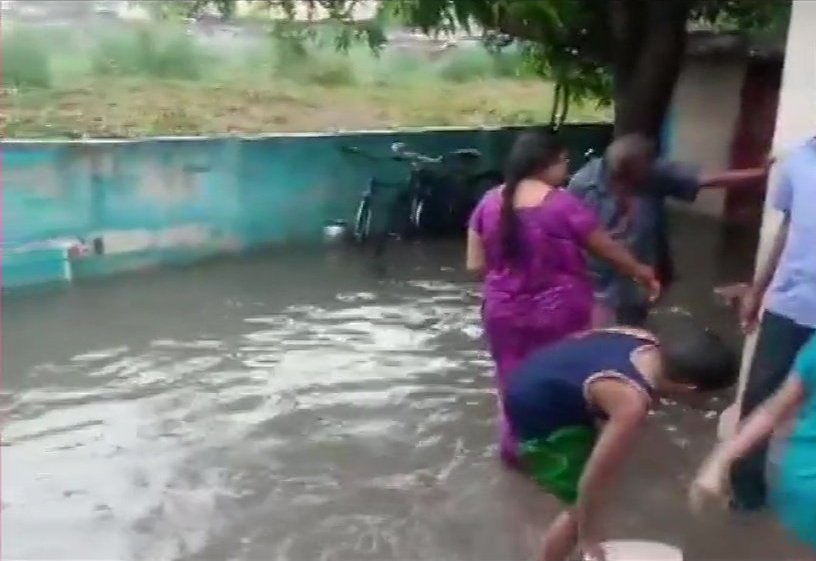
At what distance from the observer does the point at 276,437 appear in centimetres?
473

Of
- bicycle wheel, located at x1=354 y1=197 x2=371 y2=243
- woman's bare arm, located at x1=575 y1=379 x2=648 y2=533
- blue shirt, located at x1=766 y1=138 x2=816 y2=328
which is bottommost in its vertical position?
bicycle wheel, located at x1=354 y1=197 x2=371 y2=243

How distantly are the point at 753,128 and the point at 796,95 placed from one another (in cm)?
800

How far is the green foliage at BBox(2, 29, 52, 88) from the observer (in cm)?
809

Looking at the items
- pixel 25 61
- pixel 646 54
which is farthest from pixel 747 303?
pixel 25 61

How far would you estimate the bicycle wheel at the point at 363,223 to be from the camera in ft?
29.9

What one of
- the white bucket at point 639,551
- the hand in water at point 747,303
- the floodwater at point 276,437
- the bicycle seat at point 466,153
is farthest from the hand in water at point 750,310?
the bicycle seat at point 466,153

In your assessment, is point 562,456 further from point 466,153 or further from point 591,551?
point 466,153

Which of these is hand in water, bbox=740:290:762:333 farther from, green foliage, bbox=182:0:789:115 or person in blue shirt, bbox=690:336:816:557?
green foliage, bbox=182:0:789:115

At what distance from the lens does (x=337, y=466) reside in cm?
443

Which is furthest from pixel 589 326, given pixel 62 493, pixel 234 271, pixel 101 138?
pixel 101 138

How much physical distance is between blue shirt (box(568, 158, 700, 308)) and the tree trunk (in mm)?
3491

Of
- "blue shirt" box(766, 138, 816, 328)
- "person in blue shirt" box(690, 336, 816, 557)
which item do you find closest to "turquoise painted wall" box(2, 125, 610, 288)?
"blue shirt" box(766, 138, 816, 328)

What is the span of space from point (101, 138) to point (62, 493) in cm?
463

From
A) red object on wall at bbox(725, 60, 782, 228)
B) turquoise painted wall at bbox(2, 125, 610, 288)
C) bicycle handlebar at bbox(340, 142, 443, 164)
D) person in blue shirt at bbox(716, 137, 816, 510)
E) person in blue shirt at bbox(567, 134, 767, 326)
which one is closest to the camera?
person in blue shirt at bbox(716, 137, 816, 510)
